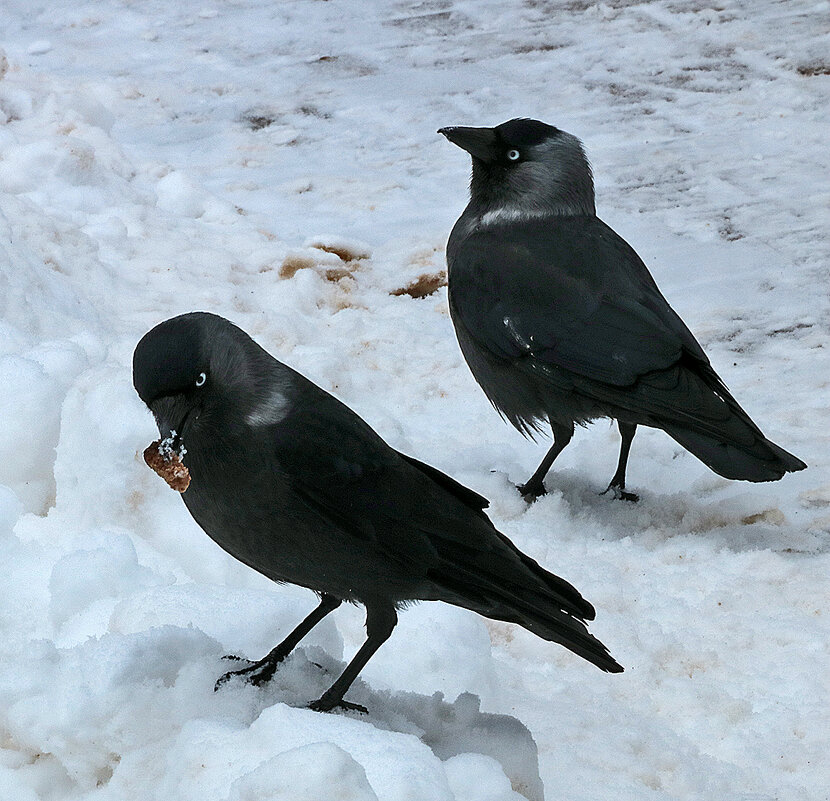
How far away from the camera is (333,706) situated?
246 cm

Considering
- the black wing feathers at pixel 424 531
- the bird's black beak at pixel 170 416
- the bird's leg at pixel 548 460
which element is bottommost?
the bird's leg at pixel 548 460

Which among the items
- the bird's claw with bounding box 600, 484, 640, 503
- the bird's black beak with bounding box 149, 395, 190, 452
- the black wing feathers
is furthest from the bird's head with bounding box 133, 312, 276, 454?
the bird's claw with bounding box 600, 484, 640, 503

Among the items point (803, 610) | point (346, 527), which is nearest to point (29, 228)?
point (346, 527)

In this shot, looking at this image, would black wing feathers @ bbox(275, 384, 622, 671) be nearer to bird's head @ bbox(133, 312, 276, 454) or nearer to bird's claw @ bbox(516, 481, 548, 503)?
bird's head @ bbox(133, 312, 276, 454)

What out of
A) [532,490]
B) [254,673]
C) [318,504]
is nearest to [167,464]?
[318,504]

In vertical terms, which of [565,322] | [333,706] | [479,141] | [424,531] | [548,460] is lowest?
[548,460]

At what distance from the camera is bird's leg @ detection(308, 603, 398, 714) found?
2457 millimetres

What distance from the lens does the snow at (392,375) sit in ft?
7.75

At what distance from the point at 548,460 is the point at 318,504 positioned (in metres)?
1.87

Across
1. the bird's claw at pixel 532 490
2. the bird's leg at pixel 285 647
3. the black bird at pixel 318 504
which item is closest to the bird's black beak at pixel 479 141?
the bird's claw at pixel 532 490

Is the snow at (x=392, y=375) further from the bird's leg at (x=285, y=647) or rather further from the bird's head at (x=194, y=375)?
the bird's head at (x=194, y=375)

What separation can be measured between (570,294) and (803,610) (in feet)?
4.00

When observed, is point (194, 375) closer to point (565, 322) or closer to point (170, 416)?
point (170, 416)

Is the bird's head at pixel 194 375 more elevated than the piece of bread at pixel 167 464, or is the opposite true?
the bird's head at pixel 194 375
